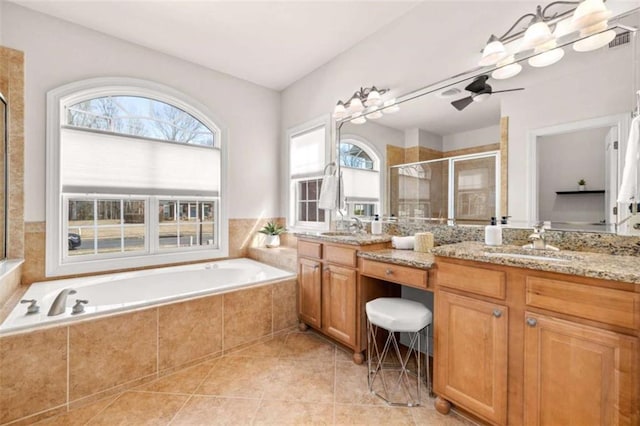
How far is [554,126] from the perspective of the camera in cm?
164

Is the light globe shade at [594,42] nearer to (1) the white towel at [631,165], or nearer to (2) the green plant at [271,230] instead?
(1) the white towel at [631,165]

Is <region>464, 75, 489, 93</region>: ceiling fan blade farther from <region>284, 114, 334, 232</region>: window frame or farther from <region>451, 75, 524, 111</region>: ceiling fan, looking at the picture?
<region>284, 114, 334, 232</region>: window frame

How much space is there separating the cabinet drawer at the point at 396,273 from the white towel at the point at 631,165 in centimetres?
100

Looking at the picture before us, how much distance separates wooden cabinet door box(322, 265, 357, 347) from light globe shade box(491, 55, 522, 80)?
5.47 feet

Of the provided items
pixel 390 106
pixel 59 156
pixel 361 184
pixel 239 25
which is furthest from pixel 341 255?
pixel 59 156

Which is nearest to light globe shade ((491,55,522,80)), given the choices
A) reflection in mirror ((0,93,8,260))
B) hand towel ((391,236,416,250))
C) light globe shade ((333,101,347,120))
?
hand towel ((391,236,416,250))

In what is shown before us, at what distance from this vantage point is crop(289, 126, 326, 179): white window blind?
328cm

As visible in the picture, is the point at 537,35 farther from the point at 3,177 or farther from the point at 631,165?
the point at 3,177

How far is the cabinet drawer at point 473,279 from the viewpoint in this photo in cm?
134

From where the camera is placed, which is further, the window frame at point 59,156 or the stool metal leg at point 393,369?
the window frame at point 59,156

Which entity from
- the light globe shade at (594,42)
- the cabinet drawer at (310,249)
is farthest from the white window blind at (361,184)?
the light globe shade at (594,42)

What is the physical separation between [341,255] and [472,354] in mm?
1079

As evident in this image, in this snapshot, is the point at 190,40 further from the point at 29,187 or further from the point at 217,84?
the point at 29,187

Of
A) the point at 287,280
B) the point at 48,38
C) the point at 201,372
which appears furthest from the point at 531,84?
the point at 48,38
